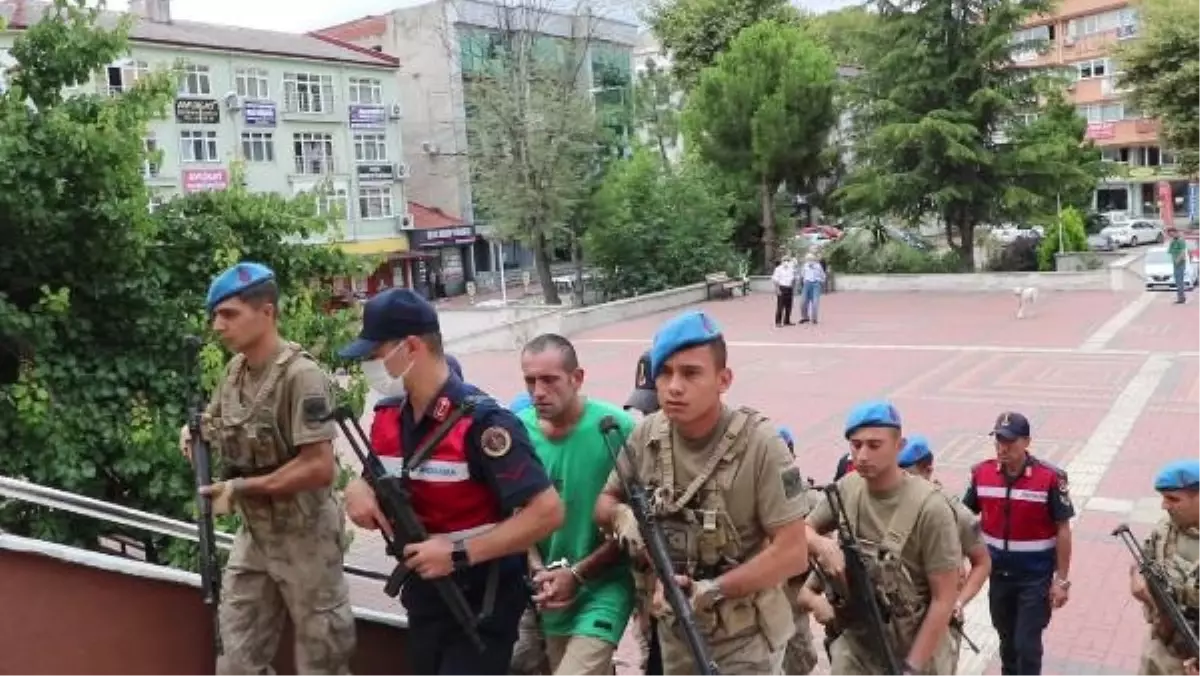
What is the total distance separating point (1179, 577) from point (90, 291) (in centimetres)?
495

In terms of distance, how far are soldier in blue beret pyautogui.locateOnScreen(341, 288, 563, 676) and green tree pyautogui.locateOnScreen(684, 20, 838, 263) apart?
2846 cm

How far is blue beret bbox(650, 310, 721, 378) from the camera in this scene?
283 cm

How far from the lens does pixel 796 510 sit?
9.34 feet

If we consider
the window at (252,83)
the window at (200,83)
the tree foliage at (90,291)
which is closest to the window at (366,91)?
the window at (252,83)

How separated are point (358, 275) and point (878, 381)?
35.6 ft

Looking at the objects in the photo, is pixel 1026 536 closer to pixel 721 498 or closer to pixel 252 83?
pixel 721 498

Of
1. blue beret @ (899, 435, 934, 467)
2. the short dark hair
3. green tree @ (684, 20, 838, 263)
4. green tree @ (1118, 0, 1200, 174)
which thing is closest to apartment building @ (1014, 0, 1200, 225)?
green tree @ (1118, 0, 1200, 174)

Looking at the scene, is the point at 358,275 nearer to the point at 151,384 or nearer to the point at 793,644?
the point at 151,384

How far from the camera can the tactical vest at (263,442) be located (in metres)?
3.44

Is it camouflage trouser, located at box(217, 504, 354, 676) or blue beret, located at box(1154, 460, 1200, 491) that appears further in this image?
blue beret, located at box(1154, 460, 1200, 491)

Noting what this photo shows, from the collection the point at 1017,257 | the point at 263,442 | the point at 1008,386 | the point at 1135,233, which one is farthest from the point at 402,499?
the point at 1135,233

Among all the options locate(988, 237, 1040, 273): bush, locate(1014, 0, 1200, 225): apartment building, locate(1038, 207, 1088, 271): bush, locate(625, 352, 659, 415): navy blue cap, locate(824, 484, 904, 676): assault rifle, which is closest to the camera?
locate(824, 484, 904, 676): assault rifle

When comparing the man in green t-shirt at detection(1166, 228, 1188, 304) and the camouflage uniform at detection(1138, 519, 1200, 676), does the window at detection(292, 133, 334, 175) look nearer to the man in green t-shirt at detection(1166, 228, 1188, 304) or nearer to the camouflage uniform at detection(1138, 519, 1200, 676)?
the man in green t-shirt at detection(1166, 228, 1188, 304)

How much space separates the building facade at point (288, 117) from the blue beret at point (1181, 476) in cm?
Answer: 3020
